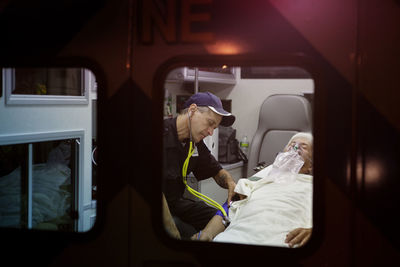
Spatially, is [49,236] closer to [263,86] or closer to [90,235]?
[90,235]

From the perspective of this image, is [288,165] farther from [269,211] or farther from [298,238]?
[298,238]

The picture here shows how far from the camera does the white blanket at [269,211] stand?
245 centimetres

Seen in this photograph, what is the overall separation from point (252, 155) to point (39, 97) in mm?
2684

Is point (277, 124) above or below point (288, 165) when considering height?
above

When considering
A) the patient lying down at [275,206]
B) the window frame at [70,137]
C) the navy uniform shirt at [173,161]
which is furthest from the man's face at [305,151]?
the window frame at [70,137]

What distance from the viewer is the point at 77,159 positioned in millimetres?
2975

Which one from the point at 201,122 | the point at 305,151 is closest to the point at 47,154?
the point at 201,122

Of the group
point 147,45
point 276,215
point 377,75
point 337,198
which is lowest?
point 276,215

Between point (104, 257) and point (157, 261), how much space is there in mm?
201

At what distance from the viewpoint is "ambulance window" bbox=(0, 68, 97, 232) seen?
2496 millimetres

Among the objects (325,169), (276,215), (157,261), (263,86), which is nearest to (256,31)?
(325,169)

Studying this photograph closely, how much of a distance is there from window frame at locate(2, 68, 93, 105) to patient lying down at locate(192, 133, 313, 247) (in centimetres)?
139

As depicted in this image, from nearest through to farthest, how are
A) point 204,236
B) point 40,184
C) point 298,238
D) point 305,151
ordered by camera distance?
point 298,238 < point 40,184 < point 204,236 < point 305,151

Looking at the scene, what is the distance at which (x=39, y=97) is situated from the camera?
104 inches
